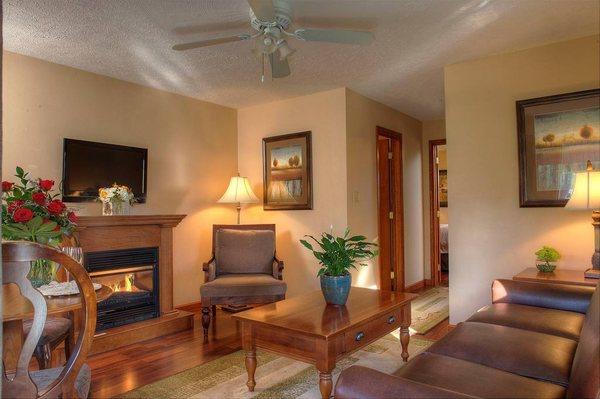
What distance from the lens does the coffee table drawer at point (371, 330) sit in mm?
2191

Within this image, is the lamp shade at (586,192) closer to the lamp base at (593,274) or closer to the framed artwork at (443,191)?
the lamp base at (593,274)

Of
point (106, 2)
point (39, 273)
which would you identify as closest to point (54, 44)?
point (106, 2)

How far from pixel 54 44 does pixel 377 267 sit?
3.69 metres

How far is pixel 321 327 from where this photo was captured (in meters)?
2.12

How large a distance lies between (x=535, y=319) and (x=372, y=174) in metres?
2.69

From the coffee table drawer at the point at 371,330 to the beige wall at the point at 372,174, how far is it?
5.07 feet

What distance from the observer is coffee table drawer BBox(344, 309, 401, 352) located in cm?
219

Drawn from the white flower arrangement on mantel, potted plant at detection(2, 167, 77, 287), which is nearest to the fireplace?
the white flower arrangement on mantel

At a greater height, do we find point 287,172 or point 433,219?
point 287,172

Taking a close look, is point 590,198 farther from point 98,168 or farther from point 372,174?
point 98,168

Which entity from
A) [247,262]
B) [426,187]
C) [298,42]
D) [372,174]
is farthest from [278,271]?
[426,187]

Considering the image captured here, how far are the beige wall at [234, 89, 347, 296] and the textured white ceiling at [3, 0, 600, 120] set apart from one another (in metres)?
0.38

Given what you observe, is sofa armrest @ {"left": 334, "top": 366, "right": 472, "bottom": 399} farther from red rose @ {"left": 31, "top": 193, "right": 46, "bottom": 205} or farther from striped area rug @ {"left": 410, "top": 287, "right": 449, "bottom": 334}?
striped area rug @ {"left": 410, "top": 287, "right": 449, "bottom": 334}

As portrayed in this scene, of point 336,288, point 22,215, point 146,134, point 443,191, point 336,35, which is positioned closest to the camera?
point 22,215
